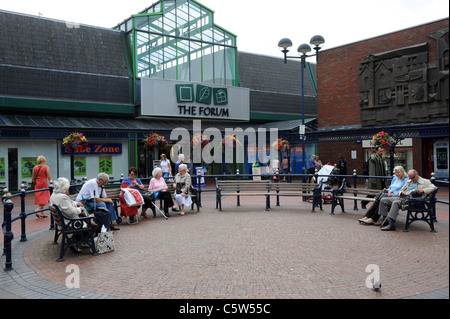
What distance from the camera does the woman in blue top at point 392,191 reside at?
816 centimetres

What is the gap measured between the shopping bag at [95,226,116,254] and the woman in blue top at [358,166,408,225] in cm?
568

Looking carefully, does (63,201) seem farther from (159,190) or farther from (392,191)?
(392,191)

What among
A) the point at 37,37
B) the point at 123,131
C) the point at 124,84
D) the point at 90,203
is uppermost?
the point at 37,37

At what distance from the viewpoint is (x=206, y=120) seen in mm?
23969

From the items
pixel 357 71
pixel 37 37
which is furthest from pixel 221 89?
pixel 37 37

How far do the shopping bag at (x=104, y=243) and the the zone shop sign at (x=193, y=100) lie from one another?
1534 centimetres

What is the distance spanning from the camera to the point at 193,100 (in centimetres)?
2280

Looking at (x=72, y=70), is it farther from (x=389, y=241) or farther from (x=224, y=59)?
(x=389, y=241)

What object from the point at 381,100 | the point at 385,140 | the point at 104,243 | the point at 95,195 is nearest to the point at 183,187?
the point at 95,195

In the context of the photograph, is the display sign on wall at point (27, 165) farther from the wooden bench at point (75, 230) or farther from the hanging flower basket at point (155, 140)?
the wooden bench at point (75, 230)

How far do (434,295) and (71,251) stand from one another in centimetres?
567

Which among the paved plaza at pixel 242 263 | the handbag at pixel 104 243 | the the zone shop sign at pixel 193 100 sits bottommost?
the paved plaza at pixel 242 263

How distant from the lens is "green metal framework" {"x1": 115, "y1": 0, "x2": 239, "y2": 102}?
70.6 feet

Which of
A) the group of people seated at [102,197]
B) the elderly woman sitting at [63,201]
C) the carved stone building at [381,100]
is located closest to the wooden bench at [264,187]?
the group of people seated at [102,197]
